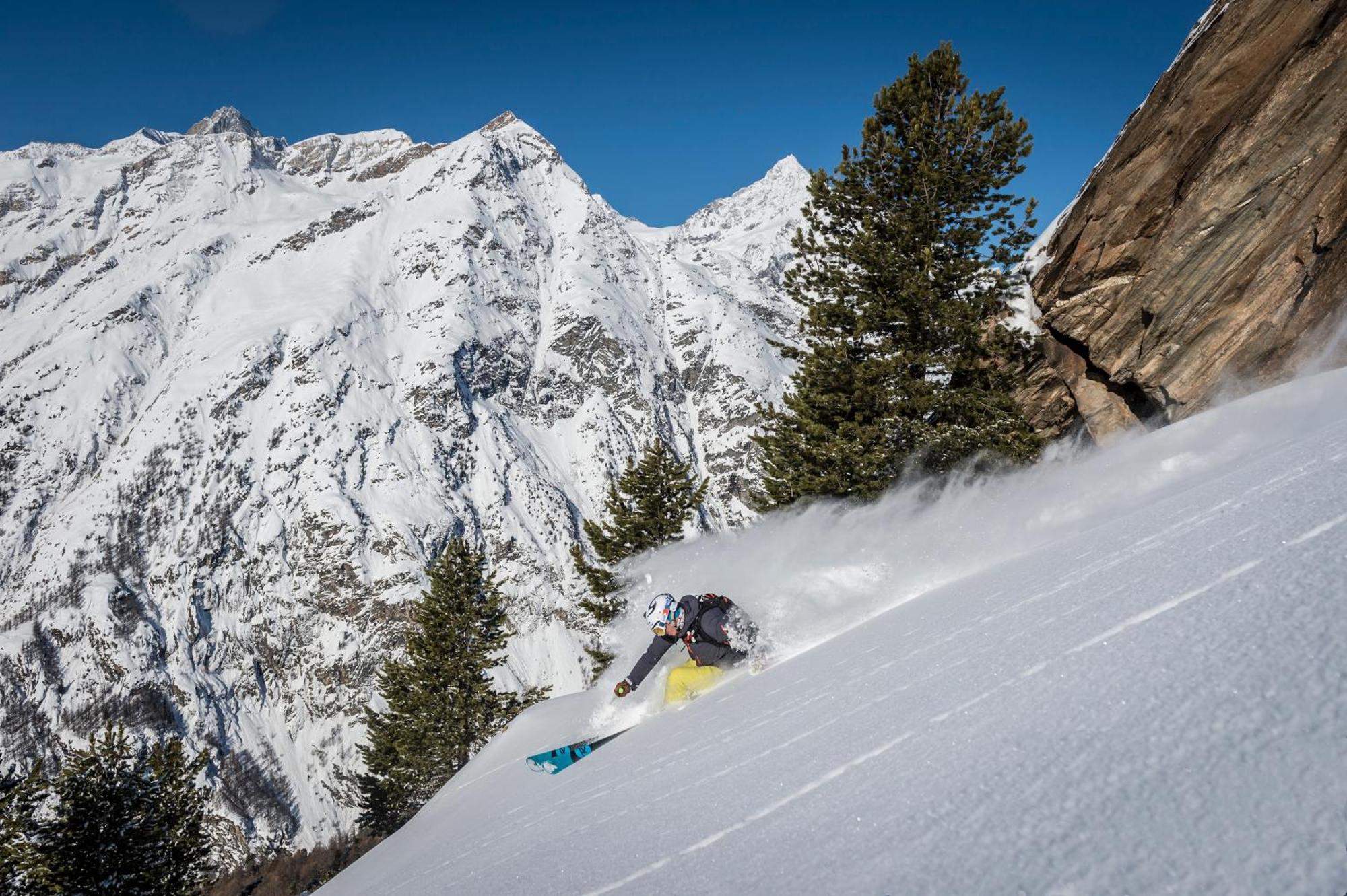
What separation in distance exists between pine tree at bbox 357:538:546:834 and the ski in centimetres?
1969

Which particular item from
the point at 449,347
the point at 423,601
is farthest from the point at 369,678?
the point at 423,601

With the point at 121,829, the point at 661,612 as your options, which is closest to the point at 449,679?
the point at 121,829

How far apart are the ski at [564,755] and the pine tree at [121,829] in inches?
592

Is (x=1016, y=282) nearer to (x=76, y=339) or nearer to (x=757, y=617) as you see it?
(x=757, y=617)

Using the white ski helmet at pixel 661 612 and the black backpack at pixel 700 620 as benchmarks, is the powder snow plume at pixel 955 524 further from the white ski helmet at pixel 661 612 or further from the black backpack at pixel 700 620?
the white ski helmet at pixel 661 612

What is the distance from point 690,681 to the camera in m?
9.11

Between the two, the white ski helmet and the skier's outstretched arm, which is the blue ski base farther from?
the white ski helmet

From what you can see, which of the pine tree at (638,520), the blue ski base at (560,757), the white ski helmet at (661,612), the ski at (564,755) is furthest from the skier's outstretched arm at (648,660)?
the pine tree at (638,520)

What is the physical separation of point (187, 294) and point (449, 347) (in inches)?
2777

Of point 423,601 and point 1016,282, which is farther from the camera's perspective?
point 423,601

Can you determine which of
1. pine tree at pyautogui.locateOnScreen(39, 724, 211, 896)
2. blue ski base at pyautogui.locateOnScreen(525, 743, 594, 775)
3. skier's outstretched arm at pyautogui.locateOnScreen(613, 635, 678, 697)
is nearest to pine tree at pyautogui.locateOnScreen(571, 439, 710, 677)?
pine tree at pyautogui.locateOnScreen(39, 724, 211, 896)

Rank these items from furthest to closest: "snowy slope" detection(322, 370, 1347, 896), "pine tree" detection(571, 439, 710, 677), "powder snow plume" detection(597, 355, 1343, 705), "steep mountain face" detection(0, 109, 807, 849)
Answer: "steep mountain face" detection(0, 109, 807, 849)
"pine tree" detection(571, 439, 710, 677)
"powder snow plume" detection(597, 355, 1343, 705)
"snowy slope" detection(322, 370, 1347, 896)

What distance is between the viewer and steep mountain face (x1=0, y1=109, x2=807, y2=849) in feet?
425

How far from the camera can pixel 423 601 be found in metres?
28.2
